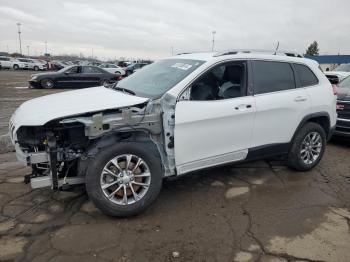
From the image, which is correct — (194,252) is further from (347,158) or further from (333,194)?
(347,158)

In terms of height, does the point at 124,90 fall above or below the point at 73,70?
below

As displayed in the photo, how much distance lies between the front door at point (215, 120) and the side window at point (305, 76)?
1113 mm

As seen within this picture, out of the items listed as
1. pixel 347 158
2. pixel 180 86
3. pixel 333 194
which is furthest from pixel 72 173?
pixel 347 158

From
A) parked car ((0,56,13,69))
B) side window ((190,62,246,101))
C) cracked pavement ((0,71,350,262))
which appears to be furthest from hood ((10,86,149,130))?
parked car ((0,56,13,69))

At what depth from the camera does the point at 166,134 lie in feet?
12.9

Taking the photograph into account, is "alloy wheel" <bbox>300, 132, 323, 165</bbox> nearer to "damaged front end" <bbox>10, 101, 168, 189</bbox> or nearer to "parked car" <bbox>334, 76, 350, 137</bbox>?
"parked car" <bbox>334, 76, 350, 137</bbox>

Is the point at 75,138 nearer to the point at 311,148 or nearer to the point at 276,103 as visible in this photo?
the point at 276,103

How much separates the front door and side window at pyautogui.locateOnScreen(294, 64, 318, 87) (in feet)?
3.65

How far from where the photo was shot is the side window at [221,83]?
13.9 ft

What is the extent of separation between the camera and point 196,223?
379 cm

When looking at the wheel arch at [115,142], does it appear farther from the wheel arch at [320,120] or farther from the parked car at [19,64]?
the parked car at [19,64]

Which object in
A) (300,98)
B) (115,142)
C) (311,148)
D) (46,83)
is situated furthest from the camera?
(46,83)

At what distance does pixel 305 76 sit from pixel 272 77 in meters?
0.76

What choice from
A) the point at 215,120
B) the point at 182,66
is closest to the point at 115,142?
the point at 215,120
